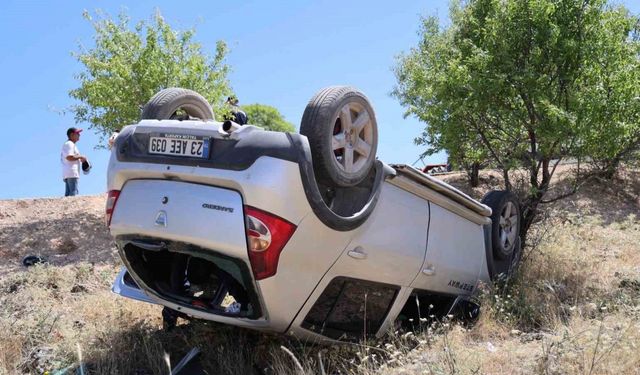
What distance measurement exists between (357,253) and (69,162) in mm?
9756

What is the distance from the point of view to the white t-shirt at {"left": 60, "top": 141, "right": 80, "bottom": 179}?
11.8 m

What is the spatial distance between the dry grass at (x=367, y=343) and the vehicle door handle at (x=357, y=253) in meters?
0.66

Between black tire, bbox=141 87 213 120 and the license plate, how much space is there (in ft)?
1.96

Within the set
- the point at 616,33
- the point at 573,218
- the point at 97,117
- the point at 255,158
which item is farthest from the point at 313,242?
the point at 97,117

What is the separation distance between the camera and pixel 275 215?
349 cm

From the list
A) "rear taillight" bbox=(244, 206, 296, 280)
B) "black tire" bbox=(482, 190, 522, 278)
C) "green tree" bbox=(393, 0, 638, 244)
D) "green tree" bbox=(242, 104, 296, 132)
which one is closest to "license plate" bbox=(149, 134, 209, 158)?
"rear taillight" bbox=(244, 206, 296, 280)

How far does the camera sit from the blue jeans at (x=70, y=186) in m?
12.3

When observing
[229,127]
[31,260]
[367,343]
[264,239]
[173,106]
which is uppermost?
[173,106]

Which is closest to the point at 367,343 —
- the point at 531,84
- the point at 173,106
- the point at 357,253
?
the point at 357,253

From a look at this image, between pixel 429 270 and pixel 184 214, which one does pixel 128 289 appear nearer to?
pixel 184 214

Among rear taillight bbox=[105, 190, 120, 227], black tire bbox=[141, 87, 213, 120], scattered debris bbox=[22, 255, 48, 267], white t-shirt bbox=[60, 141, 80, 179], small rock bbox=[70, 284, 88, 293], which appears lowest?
scattered debris bbox=[22, 255, 48, 267]

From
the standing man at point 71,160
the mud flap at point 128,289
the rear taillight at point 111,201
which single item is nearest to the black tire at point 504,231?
the mud flap at point 128,289

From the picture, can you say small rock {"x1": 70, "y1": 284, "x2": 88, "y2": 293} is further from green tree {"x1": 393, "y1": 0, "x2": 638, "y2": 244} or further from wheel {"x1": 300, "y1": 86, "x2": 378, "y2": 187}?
green tree {"x1": 393, "y1": 0, "x2": 638, "y2": 244}

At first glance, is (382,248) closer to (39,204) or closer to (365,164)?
(365,164)
